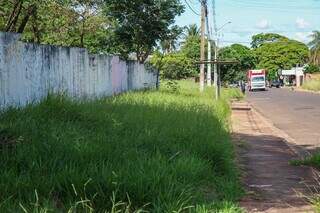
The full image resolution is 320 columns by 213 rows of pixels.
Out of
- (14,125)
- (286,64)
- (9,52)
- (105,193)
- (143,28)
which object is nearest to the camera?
(105,193)

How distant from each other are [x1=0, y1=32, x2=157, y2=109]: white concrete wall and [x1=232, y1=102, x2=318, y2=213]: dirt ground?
4.23 meters

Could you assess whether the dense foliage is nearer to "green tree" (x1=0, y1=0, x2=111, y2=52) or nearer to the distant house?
"green tree" (x1=0, y1=0, x2=111, y2=52)

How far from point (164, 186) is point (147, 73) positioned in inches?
978

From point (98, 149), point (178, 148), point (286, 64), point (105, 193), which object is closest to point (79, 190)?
point (105, 193)

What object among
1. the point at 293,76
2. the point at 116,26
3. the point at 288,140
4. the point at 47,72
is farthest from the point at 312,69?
the point at 47,72

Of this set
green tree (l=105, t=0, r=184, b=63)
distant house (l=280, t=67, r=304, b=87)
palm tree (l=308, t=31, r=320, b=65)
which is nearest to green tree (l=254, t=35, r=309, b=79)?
distant house (l=280, t=67, r=304, b=87)

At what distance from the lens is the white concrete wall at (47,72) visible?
33.9 ft

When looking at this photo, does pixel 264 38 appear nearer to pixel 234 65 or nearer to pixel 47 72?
pixel 234 65

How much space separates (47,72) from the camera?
41.4 ft

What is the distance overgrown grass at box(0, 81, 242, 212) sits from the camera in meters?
5.46

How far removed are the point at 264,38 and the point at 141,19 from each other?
379 feet

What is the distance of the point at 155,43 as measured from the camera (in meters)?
26.4

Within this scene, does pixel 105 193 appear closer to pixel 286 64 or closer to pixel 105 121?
pixel 105 121

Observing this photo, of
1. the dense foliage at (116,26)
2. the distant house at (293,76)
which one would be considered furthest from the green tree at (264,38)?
the dense foliage at (116,26)
